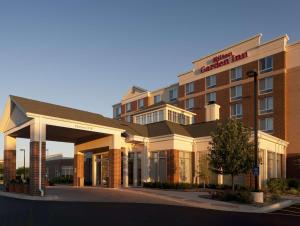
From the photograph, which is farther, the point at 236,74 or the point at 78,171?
the point at 236,74

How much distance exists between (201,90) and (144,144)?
82.4 feet

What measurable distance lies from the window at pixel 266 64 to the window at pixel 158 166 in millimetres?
22348

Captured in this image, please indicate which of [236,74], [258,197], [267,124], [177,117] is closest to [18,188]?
[258,197]

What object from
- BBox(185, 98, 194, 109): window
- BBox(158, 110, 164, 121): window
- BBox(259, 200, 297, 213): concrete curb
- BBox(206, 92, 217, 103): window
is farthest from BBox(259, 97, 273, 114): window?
BBox(259, 200, 297, 213): concrete curb

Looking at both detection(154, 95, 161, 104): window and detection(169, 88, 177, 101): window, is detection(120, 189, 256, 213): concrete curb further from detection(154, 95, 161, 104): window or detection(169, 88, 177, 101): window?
detection(154, 95, 161, 104): window

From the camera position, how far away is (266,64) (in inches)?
1959

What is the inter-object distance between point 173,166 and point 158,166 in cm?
229

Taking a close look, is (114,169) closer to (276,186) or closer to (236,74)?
(276,186)

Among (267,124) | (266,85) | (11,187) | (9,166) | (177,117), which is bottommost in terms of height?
(11,187)

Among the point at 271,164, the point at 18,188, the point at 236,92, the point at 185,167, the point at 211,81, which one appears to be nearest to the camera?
the point at 18,188

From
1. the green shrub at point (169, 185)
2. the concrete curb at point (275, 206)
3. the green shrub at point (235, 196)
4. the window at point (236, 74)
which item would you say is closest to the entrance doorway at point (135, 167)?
the green shrub at point (169, 185)

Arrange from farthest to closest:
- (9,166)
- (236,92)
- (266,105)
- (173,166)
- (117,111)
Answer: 1. (117,111)
2. (236,92)
3. (266,105)
4. (173,166)
5. (9,166)

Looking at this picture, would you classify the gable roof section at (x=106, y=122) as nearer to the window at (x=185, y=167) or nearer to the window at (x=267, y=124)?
the window at (x=185, y=167)

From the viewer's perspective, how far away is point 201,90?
5947cm
